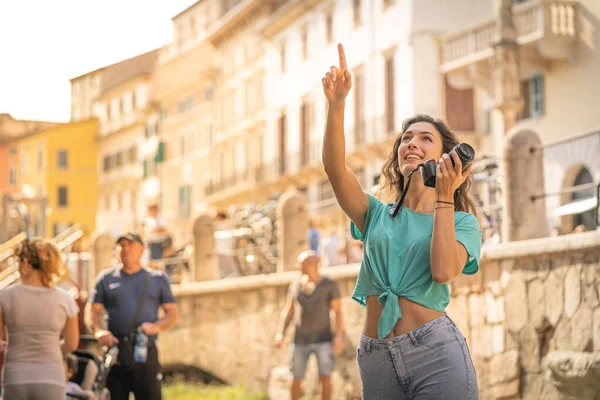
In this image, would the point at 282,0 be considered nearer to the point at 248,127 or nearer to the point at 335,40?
the point at 248,127

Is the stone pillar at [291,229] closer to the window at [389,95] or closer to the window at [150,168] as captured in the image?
the window at [389,95]

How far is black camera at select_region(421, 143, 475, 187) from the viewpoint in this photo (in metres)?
4.64

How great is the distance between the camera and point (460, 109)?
36.2 meters

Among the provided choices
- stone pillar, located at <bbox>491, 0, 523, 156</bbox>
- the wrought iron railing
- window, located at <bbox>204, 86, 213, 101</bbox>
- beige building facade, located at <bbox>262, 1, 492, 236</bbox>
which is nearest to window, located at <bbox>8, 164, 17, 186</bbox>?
window, located at <bbox>204, 86, 213, 101</bbox>

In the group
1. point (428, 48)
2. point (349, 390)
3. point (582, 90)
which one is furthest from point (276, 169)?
point (349, 390)

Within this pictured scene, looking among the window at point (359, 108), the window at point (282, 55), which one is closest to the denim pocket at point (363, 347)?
Result: the window at point (359, 108)

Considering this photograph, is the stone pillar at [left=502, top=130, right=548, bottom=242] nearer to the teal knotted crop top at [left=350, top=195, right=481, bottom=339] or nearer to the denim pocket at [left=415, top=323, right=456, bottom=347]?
the teal knotted crop top at [left=350, top=195, right=481, bottom=339]

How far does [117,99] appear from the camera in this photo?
259 feet

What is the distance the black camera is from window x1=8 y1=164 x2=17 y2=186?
280ft

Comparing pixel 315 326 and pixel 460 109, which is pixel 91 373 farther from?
pixel 460 109

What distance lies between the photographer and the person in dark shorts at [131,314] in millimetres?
9844

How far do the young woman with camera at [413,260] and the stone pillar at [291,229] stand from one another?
12.2 metres

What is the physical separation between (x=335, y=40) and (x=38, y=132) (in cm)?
4493

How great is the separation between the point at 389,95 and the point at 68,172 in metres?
47.3
